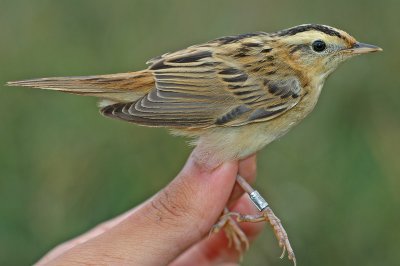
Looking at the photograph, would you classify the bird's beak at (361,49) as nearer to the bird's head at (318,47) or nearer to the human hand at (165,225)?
the bird's head at (318,47)

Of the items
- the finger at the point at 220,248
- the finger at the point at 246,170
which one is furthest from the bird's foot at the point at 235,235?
the finger at the point at 246,170

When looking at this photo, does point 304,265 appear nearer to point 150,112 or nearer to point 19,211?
point 150,112

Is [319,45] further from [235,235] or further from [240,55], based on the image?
[235,235]

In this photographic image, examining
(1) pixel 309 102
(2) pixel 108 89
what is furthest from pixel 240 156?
(2) pixel 108 89

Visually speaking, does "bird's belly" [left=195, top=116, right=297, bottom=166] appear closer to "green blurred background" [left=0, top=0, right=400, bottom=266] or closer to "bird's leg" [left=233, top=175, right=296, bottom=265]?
"bird's leg" [left=233, top=175, right=296, bottom=265]

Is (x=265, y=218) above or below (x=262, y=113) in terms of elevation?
below

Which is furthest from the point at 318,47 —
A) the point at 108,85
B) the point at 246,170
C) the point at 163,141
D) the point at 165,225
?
the point at 163,141

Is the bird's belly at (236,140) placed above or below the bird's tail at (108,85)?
below
